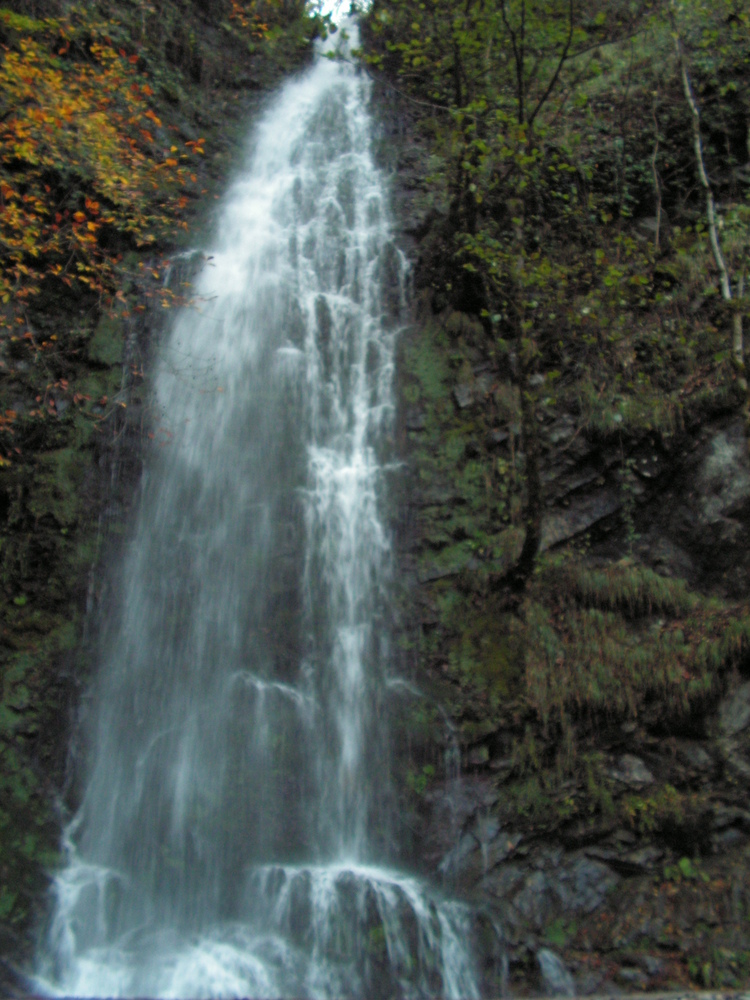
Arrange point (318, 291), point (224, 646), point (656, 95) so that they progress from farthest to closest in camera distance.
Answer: point (656, 95), point (318, 291), point (224, 646)

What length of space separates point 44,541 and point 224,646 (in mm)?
2252

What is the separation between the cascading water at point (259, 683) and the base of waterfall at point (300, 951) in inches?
0.6

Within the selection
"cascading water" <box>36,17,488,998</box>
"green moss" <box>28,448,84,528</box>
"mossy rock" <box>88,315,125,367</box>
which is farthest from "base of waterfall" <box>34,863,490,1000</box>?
"mossy rock" <box>88,315,125,367</box>

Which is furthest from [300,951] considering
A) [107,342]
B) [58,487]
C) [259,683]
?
[107,342]

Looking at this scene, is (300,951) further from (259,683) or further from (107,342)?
(107,342)

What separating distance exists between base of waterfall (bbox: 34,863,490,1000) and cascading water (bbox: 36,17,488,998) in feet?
0.05

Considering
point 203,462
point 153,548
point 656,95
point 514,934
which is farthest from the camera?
point 656,95

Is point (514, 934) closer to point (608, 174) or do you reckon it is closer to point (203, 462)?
point (203, 462)


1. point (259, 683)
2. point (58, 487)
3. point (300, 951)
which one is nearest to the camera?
point (300, 951)

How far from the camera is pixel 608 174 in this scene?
10.2 meters

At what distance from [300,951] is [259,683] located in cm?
224

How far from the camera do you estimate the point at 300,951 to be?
5066 millimetres

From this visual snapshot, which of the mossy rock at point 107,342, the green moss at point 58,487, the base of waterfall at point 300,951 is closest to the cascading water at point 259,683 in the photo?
the base of waterfall at point 300,951

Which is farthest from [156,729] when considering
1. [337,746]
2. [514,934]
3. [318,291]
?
[318,291]
